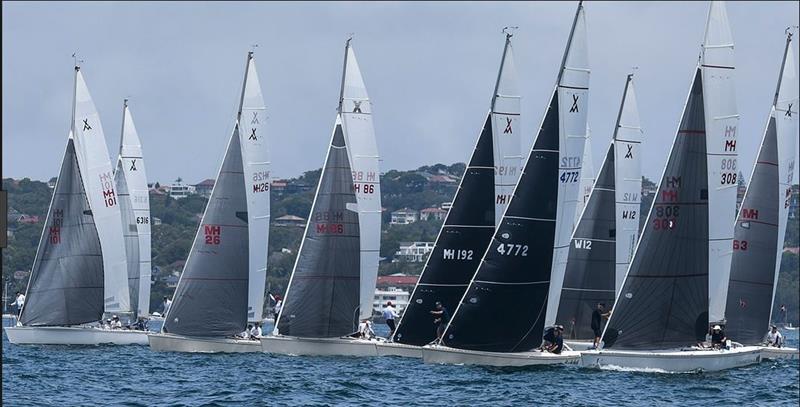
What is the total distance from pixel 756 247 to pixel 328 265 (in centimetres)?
1166

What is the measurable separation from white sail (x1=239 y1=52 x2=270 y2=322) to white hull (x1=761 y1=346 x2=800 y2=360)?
1416cm

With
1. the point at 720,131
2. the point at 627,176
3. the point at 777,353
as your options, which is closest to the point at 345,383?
the point at 720,131

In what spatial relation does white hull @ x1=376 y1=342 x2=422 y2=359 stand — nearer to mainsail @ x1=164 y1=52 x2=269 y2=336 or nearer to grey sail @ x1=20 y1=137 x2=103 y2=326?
mainsail @ x1=164 y1=52 x2=269 y2=336

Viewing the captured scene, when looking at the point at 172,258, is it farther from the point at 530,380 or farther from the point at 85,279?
the point at 530,380

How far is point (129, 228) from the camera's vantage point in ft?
159

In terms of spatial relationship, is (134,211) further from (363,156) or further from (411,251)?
(411,251)

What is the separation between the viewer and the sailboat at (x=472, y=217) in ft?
111

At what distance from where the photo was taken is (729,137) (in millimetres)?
32625

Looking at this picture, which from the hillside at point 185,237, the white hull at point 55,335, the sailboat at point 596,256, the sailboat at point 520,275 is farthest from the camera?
the hillside at point 185,237

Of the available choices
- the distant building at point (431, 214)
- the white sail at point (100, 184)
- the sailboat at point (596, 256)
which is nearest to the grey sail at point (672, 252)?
the sailboat at point (596, 256)

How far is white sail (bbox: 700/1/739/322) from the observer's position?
3206 cm

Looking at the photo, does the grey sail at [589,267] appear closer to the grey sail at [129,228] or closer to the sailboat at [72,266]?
the sailboat at [72,266]

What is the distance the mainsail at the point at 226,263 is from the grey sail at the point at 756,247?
42.3 ft

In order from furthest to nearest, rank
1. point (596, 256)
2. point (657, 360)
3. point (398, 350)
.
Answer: point (596, 256) < point (398, 350) < point (657, 360)
